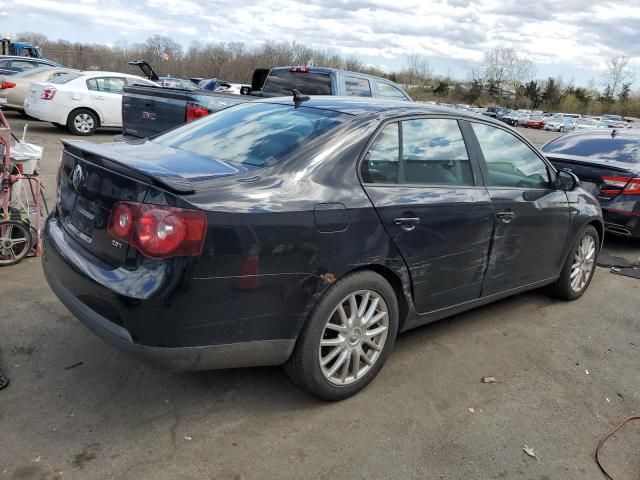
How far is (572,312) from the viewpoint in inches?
191

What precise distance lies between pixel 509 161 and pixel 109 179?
2856 millimetres

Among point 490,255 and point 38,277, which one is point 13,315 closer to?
point 38,277

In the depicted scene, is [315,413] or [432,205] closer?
[315,413]

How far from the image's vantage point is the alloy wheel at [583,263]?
4.97 metres

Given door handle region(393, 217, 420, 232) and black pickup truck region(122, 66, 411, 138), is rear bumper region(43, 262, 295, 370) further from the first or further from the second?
black pickup truck region(122, 66, 411, 138)

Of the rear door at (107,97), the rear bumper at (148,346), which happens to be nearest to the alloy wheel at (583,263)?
the rear bumper at (148,346)

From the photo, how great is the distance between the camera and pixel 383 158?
3.25 metres

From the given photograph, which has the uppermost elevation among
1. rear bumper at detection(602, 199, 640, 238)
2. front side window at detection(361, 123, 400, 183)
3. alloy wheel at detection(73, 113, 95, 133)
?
front side window at detection(361, 123, 400, 183)

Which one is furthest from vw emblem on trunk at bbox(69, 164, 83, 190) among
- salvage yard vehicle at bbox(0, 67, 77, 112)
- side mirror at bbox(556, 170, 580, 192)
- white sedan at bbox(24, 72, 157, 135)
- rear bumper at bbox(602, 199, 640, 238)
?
salvage yard vehicle at bbox(0, 67, 77, 112)

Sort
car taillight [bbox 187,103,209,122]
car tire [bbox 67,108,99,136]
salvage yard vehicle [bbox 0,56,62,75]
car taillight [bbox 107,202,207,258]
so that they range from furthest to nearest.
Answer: salvage yard vehicle [bbox 0,56,62,75]
car tire [bbox 67,108,99,136]
car taillight [bbox 187,103,209,122]
car taillight [bbox 107,202,207,258]

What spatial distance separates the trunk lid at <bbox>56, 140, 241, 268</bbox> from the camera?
102 inches

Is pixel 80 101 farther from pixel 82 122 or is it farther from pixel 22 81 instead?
pixel 22 81

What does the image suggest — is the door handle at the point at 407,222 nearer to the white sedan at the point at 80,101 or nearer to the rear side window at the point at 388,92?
the rear side window at the point at 388,92

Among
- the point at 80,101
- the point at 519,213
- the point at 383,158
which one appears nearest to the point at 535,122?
the point at 80,101
